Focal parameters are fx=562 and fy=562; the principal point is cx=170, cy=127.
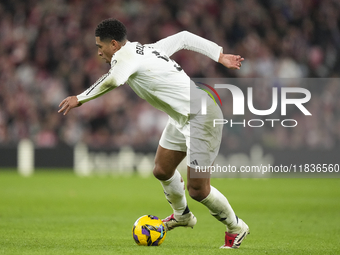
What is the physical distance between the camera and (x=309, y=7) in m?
18.2

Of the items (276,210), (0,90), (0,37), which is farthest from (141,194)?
(0,37)

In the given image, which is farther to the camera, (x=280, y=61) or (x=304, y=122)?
(x=280, y=61)

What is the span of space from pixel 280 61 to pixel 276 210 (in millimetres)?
8653

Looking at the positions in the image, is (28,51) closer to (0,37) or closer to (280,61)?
(0,37)

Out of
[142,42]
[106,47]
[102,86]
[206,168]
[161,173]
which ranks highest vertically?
[142,42]

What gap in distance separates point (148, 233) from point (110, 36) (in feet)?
6.34

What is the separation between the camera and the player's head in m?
5.27

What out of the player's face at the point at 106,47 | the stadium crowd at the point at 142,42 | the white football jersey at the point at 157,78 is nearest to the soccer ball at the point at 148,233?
the white football jersey at the point at 157,78

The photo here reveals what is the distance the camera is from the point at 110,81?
497cm

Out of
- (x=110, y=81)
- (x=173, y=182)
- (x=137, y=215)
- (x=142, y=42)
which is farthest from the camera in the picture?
(x=142, y=42)

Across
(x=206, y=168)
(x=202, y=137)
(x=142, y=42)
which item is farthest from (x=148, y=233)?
(x=142, y=42)

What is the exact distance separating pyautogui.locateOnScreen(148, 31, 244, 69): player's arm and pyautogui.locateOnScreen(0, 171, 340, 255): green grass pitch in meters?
1.87

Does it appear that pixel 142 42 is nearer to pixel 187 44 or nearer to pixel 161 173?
pixel 187 44

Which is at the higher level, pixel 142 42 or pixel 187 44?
pixel 142 42
